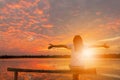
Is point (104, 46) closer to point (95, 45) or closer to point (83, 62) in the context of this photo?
point (95, 45)

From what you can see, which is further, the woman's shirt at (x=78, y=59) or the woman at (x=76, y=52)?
the woman's shirt at (x=78, y=59)

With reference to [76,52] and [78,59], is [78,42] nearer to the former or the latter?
[76,52]

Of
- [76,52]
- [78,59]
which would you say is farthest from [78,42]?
[78,59]

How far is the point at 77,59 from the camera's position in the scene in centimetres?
701

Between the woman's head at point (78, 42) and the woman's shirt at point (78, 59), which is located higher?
the woman's head at point (78, 42)

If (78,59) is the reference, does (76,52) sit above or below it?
above

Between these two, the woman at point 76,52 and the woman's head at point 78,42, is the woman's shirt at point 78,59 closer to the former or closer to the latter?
the woman at point 76,52

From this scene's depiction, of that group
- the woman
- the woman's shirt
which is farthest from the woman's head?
the woman's shirt

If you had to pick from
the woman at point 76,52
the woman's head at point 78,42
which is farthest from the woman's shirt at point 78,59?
the woman's head at point 78,42

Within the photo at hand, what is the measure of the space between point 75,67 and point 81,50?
27.1 inches

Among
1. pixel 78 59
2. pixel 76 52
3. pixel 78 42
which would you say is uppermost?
pixel 78 42

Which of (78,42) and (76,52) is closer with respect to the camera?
(78,42)

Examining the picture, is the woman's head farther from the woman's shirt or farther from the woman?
the woman's shirt

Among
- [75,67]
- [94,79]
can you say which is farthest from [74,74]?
[94,79]
